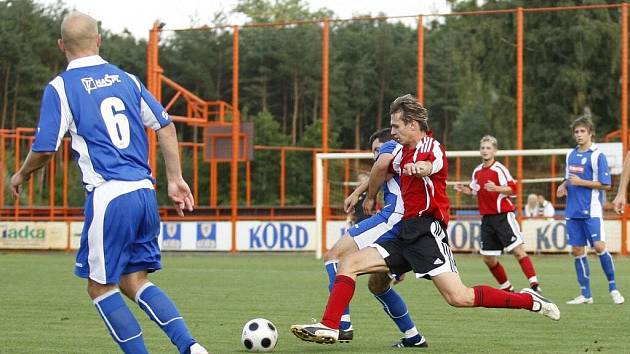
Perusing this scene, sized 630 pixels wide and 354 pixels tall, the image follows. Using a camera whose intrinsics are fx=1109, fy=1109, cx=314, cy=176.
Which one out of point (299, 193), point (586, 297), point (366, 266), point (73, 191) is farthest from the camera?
point (299, 193)

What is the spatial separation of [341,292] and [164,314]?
1.70 metres

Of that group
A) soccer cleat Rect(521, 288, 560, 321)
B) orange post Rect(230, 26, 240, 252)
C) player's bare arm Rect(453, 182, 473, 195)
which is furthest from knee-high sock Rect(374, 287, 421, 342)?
orange post Rect(230, 26, 240, 252)

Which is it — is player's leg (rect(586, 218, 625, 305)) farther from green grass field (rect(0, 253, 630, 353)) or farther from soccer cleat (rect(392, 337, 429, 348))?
soccer cleat (rect(392, 337, 429, 348))

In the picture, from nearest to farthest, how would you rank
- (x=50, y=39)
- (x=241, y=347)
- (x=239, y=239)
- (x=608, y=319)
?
1. (x=241, y=347)
2. (x=608, y=319)
3. (x=239, y=239)
4. (x=50, y=39)

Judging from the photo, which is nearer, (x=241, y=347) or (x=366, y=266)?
(x=366, y=266)

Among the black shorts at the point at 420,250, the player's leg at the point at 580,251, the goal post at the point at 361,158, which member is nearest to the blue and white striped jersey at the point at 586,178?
the player's leg at the point at 580,251

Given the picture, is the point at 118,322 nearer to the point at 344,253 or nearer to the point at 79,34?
the point at 79,34

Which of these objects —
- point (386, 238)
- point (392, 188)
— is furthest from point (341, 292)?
point (392, 188)

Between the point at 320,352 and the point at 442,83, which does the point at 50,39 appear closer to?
→ the point at 442,83

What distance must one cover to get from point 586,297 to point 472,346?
14.7 feet

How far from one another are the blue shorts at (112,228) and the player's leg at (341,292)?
1613mm

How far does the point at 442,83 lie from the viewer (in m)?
57.1

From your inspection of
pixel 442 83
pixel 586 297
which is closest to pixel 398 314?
pixel 586 297

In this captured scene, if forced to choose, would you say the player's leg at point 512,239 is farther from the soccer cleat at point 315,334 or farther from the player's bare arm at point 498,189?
the soccer cleat at point 315,334
